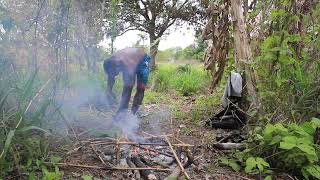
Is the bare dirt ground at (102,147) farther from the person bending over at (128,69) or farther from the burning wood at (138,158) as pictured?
the person bending over at (128,69)

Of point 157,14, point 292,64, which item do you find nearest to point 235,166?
point 292,64

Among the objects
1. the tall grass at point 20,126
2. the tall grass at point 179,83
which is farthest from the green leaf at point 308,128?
the tall grass at point 179,83

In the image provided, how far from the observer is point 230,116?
4355mm

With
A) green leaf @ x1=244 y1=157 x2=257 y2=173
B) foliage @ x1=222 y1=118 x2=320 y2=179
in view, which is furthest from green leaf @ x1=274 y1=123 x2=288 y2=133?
green leaf @ x1=244 y1=157 x2=257 y2=173

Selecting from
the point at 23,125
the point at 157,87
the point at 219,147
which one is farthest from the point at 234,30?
the point at 157,87

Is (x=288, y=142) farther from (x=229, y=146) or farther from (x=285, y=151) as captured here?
(x=229, y=146)

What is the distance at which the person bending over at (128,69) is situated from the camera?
→ 4.38 meters

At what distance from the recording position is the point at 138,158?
9.55ft

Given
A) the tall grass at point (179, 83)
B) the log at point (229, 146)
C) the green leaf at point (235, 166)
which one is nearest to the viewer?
the green leaf at point (235, 166)

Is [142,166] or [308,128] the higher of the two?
[308,128]

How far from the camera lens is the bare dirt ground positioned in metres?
2.68

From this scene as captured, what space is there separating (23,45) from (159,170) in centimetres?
160

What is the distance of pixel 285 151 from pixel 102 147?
1.53 meters

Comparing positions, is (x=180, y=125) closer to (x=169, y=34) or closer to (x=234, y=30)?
(x=234, y=30)
